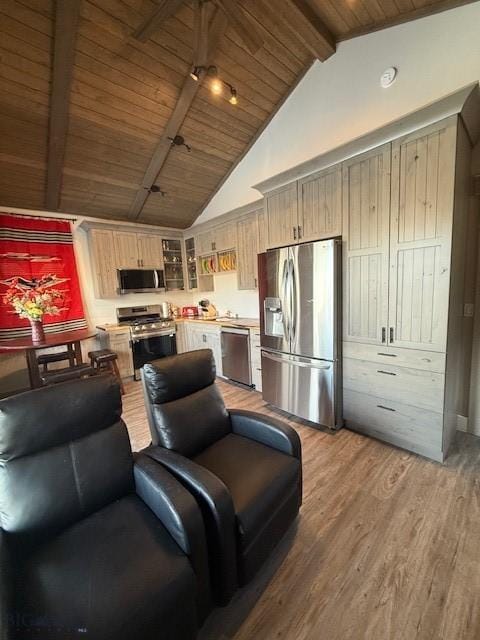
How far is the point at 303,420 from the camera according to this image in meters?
2.92

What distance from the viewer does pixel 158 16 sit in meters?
1.72

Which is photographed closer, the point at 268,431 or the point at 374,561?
the point at 374,561

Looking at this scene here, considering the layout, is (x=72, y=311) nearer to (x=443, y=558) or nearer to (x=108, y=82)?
(x=108, y=82)

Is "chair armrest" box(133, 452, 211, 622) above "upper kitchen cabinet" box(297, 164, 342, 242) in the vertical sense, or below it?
below

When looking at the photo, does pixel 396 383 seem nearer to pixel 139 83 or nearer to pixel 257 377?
pixel 257 377

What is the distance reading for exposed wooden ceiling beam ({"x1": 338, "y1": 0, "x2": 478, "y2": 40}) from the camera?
201cm

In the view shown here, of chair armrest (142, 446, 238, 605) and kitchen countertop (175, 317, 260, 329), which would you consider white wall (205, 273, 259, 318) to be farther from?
chair armrest (142, 446, 238, 605)

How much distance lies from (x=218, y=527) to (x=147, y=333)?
3.73 meters

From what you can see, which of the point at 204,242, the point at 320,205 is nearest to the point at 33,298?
the point at 204,242

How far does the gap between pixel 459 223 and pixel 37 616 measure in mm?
3106

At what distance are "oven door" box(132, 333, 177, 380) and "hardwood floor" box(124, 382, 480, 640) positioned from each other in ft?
10.4

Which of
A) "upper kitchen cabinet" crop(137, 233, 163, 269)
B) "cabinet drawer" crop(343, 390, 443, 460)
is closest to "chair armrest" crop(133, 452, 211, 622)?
"cabinet drawer" crop(343, 390, 443, 460)

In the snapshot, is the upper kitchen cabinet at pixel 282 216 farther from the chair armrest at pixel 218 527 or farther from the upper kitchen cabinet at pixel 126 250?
the upper kitchen cabinet at pixel 126 250

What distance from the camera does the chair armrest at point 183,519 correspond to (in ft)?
3.44
